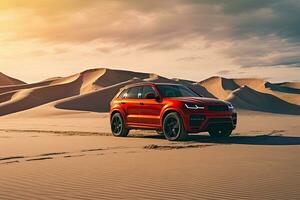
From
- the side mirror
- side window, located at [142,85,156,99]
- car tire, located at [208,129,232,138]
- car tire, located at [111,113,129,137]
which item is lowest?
car tire, located at [208,129,232,138]

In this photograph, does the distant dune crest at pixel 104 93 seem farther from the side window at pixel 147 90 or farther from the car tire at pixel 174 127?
the car tire at pixel 174 127

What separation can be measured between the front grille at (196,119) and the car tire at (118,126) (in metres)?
3.00

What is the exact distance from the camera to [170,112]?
49.6 feet

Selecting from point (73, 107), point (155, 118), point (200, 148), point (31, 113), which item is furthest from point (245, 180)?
point (73, 107)

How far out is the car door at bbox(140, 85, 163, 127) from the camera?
15500 millimetres

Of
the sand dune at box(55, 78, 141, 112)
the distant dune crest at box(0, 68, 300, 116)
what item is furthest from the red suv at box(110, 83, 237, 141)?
the sand dune at box(55, 78, 141, 112)

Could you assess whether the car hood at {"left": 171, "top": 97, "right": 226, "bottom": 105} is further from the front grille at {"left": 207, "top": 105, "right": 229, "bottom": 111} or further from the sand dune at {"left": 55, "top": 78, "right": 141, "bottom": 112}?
the sand dune at {"left": 55, "top": 78, "right": 141, "bottom": 112}

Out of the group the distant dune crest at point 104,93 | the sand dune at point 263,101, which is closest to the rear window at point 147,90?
the distant dune crest at point 104,93

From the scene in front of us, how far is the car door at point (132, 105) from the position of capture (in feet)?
53.9

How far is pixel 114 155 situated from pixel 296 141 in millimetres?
5455

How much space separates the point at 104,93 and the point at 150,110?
5115 centimetres

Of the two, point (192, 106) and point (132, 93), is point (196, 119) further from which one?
point (132, 93)

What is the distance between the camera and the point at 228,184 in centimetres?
745

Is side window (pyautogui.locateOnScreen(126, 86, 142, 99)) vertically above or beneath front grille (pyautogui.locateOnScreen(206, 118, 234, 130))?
above
